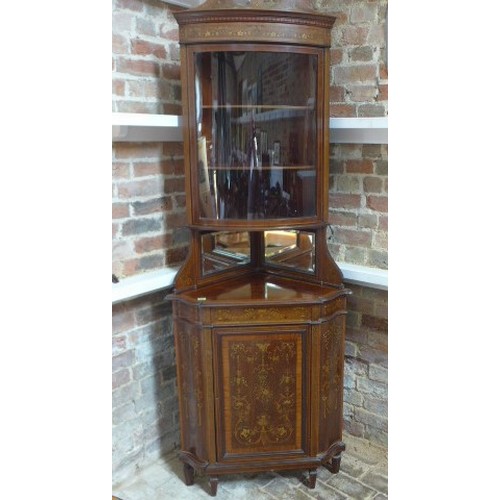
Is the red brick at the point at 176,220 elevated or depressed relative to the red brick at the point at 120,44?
depressed

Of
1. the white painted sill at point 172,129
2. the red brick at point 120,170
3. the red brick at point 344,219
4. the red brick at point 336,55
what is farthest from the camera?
the red brick at point 344,219

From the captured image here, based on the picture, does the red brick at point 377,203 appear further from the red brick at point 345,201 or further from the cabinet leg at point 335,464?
the cabinet leg at point 335,464

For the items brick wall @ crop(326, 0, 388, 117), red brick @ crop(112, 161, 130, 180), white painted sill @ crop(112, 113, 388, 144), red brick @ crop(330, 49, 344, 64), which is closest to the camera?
white painted sill @ crop(112, 113, 388, 144)

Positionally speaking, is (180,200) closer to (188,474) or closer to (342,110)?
(342,110)

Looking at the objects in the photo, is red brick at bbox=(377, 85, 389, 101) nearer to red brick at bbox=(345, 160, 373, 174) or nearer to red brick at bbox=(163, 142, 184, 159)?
red brick at bbox=(345, 160, 373, 174)

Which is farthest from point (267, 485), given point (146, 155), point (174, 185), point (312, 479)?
point (146, 155)

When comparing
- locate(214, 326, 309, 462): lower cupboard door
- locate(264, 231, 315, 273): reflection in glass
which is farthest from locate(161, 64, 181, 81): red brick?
locate(214, 326, 309, 462): lower cupboard door

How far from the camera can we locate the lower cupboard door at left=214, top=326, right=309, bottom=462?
6.14 feet

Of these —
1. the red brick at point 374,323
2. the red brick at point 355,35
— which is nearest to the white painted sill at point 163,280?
the red brick at point 374,323

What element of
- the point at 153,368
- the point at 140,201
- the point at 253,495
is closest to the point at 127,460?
the point at 153,368

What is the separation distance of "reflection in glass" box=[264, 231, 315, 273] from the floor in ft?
2.84

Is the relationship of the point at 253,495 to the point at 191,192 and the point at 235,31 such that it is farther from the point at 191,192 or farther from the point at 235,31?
the point at 235,31

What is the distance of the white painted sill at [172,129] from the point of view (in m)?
1.81

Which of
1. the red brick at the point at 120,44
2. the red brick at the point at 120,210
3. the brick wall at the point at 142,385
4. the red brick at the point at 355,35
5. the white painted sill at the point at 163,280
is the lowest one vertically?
the brick wall at the point at 142,385
